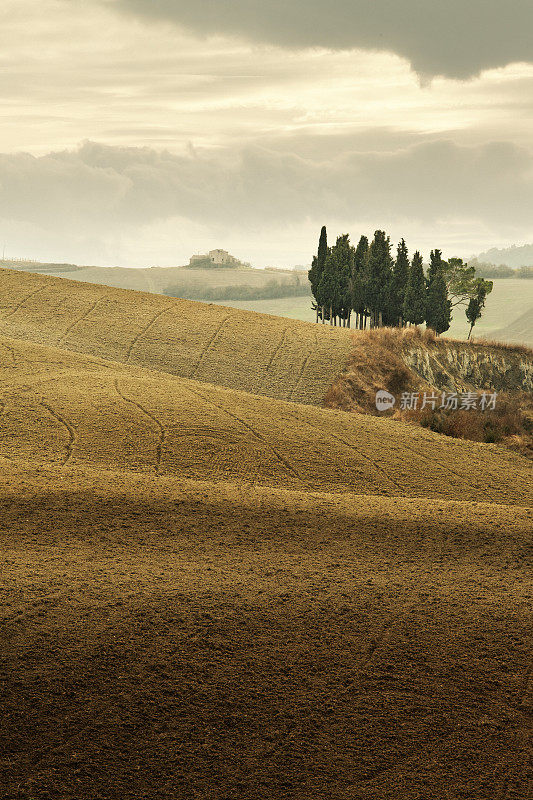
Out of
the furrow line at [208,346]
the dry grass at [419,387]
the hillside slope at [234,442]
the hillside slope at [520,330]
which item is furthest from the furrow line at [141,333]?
the hillside slope at [520,330]

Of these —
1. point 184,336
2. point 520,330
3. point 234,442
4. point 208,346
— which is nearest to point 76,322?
point 184,336

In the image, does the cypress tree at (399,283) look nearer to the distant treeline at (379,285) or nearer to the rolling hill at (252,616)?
the distant treeline at (379,285)

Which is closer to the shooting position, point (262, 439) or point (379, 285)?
point (262, 439)

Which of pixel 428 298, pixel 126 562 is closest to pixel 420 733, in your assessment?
pixel 126 562

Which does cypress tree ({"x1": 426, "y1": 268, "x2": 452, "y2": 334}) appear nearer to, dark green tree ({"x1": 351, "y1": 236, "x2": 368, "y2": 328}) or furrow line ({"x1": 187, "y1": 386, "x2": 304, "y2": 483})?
dark green tree ({"x1": 351, "y1": 236, "x2": 368, "y2": 328})

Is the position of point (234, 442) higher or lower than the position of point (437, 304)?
lower

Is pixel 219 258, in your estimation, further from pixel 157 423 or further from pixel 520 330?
pixel 157 423

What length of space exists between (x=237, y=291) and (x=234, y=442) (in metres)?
128

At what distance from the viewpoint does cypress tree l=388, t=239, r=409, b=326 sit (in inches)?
2448

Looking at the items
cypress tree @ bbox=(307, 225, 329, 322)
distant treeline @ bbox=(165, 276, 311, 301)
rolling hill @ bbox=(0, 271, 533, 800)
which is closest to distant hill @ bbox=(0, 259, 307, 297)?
distant treeline @ bbox=(165, 276, 311, 301)

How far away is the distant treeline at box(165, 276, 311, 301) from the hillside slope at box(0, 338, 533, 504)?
11829 cm

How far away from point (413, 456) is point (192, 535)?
935cm

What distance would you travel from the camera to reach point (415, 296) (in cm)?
6134

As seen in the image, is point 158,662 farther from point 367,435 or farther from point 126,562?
point 367,435
